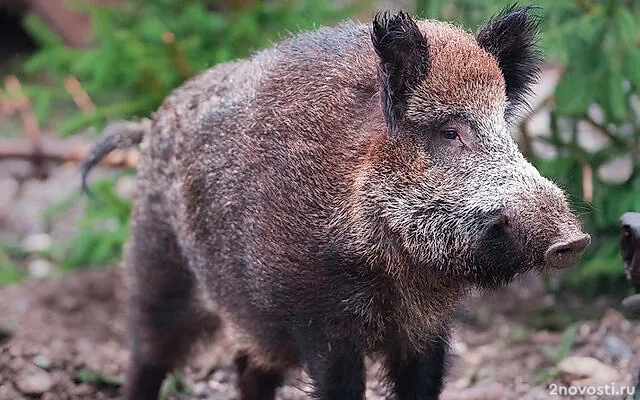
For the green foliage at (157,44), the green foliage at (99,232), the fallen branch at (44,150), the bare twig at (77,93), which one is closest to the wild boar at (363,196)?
the green foliage at (157,44)

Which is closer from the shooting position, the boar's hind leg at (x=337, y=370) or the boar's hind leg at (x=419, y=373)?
the boar's hind leg at (x=337, y=370)

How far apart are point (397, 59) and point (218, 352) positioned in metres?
2.75

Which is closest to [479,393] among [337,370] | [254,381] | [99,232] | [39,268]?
[254,381]

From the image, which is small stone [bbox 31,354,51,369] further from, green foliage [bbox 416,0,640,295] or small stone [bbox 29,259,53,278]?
small stone [bbox 29,259,53,278]

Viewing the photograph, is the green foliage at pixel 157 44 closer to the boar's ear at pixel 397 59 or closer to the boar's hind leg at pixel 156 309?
the boar's hind leg at pixel 156 309

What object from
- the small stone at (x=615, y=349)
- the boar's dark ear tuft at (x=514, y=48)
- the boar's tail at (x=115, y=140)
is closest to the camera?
the boar's dark ear tuft at (x=514, y=48)

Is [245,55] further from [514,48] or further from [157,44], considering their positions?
[514,48]

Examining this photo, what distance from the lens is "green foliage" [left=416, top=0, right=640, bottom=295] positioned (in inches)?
205

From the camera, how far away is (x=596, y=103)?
5488 millimetres

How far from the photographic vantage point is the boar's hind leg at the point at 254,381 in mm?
4477

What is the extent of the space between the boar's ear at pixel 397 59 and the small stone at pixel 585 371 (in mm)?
2077

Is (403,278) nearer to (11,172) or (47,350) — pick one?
(47,350)

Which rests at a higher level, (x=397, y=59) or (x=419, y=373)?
(x=397, y=59)

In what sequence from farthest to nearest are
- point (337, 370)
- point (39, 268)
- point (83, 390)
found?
point (39, 268) → point (83, 390) → point (337, 370)
